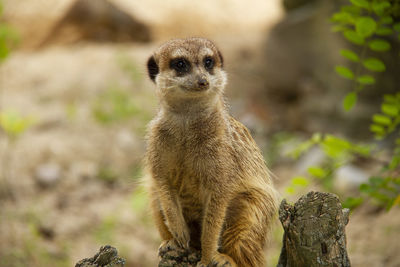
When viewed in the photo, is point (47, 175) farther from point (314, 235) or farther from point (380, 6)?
point (380, 6)

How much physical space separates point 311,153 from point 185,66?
448 centimetres

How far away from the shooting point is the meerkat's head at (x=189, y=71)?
251 centimetres

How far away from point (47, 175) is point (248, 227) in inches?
161

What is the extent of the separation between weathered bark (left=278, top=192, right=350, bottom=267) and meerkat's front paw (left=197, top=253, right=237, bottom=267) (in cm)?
47

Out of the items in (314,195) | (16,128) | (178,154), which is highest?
(16,128)

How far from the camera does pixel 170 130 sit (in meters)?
2.54

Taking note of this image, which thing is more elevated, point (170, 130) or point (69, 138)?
point (69, 138)

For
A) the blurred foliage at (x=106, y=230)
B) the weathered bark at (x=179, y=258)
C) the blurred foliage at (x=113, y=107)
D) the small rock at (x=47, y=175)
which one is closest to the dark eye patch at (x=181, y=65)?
the weathered bark at (x=179, y=258)

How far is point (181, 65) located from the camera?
2613 mm

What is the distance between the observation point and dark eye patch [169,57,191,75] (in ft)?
8.51

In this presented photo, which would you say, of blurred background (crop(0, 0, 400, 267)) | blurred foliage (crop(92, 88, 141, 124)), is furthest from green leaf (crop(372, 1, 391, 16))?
blurred foliage (crop(92, 88, 141, 124))

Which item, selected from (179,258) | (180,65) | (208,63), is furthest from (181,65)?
(179,258)

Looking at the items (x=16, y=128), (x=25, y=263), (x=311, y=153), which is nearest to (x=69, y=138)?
(x=16, y=128)

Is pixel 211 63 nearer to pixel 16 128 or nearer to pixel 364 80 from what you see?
pixel 364 80
